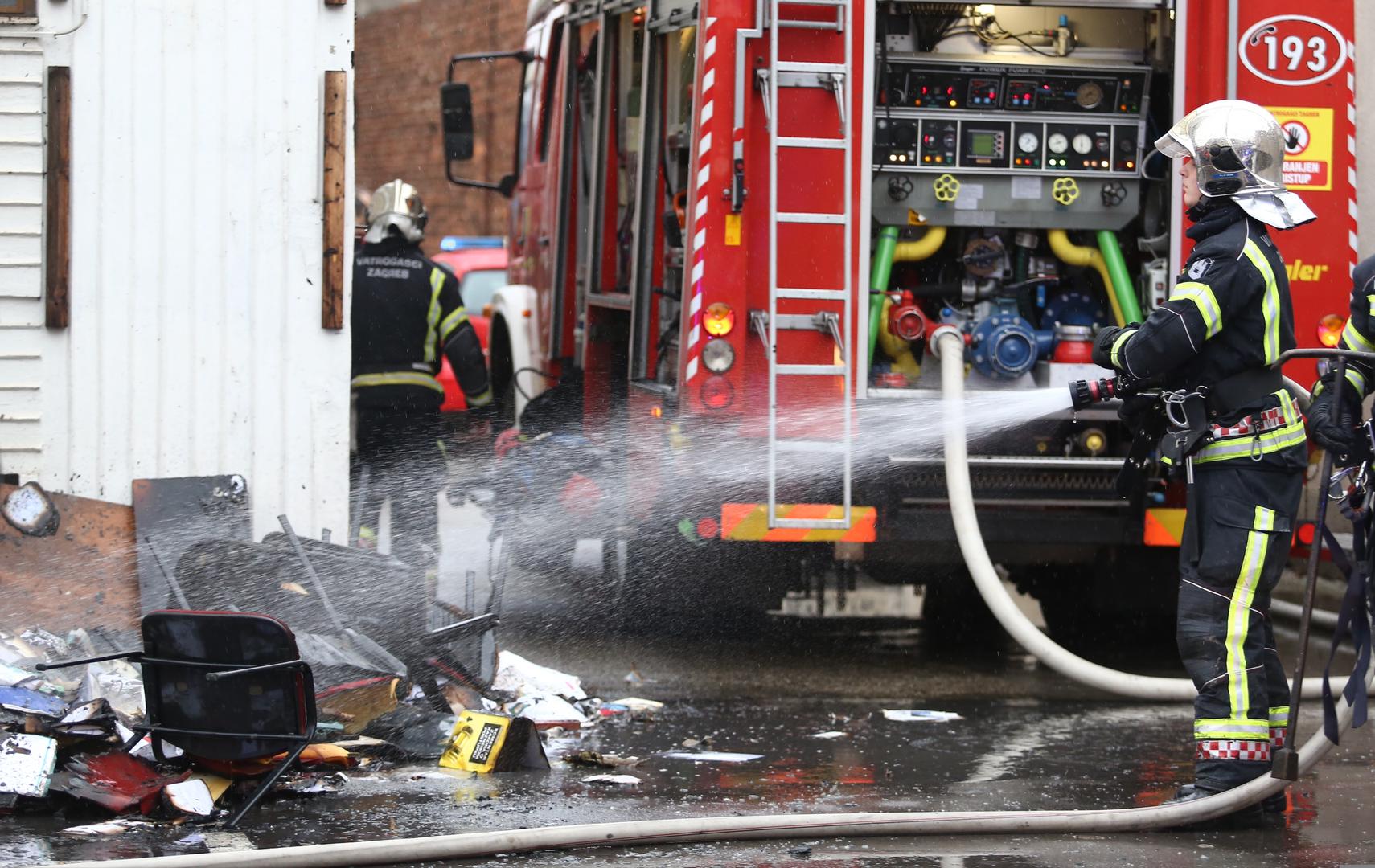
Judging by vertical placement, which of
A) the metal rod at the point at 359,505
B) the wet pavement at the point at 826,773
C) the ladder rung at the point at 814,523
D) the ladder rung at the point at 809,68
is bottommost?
the wet pavement at the point at 826,773

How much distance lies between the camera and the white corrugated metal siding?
5.85 metres

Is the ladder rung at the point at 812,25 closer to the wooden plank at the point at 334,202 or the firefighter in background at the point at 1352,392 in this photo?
the wooden plank at the point at 334,202

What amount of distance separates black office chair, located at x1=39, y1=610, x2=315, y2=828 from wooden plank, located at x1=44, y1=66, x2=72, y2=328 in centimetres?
173

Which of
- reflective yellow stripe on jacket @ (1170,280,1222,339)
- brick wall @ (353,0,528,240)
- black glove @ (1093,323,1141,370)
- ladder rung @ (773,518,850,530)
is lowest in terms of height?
ladder rung @ (773,518,850,530)

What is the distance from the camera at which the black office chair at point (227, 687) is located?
14.6ft

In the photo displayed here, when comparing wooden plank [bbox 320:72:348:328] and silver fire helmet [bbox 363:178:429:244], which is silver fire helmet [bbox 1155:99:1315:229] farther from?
silver fire helmet [bbox 363:178:429:244]

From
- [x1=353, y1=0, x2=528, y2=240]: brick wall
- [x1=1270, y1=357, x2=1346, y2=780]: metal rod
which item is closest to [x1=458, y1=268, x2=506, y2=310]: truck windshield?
[x1=353, y1=0, x2=528, y2=240]: brick wall

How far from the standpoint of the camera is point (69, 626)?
18.6ft

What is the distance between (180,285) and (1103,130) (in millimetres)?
3515

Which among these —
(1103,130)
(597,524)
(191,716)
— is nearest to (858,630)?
(597,524)

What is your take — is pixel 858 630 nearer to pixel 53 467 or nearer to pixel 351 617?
pixel 351 617

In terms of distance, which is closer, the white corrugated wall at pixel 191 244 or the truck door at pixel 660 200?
the white corrugated wall at pixel 191 244

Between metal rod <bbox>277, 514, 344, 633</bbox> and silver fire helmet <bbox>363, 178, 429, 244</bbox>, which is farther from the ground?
silver fire helmet <bbox>363, 178, 429, 244</bbox>

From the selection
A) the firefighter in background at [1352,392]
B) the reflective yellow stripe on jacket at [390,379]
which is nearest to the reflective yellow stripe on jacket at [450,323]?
the reflective yellow stripe on jacket at [390,379]
